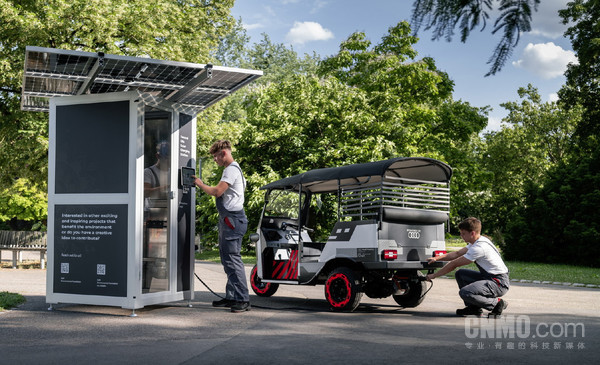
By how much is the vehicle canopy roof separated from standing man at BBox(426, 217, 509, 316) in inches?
49.3

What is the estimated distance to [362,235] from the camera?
28.8ft

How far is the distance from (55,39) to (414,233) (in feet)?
43.7

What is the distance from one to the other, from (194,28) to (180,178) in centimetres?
1613

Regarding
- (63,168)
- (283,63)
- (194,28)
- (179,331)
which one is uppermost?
(283,63)

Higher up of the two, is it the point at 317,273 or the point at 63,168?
the point at 63,168

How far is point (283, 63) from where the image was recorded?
60.3 metres

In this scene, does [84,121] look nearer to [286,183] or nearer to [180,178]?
[180,178]

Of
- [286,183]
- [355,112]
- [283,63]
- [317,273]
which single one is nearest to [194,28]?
[355,112]

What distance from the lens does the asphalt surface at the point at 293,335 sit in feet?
18.1

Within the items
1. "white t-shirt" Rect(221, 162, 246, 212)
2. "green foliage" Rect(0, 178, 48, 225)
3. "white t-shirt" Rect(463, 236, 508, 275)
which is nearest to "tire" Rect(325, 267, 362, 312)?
"white t-shirt" Rect(463, 236, 508, 275)

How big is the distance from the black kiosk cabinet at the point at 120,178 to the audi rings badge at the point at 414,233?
9.65 feet

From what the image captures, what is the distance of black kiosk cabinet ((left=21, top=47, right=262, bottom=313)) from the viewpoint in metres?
8.05

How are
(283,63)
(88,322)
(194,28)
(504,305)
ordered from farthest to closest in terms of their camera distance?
→ (283,63)
(194,28)
(504,305)
(88,322)

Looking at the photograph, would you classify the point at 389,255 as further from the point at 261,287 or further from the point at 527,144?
the point at 527,144
